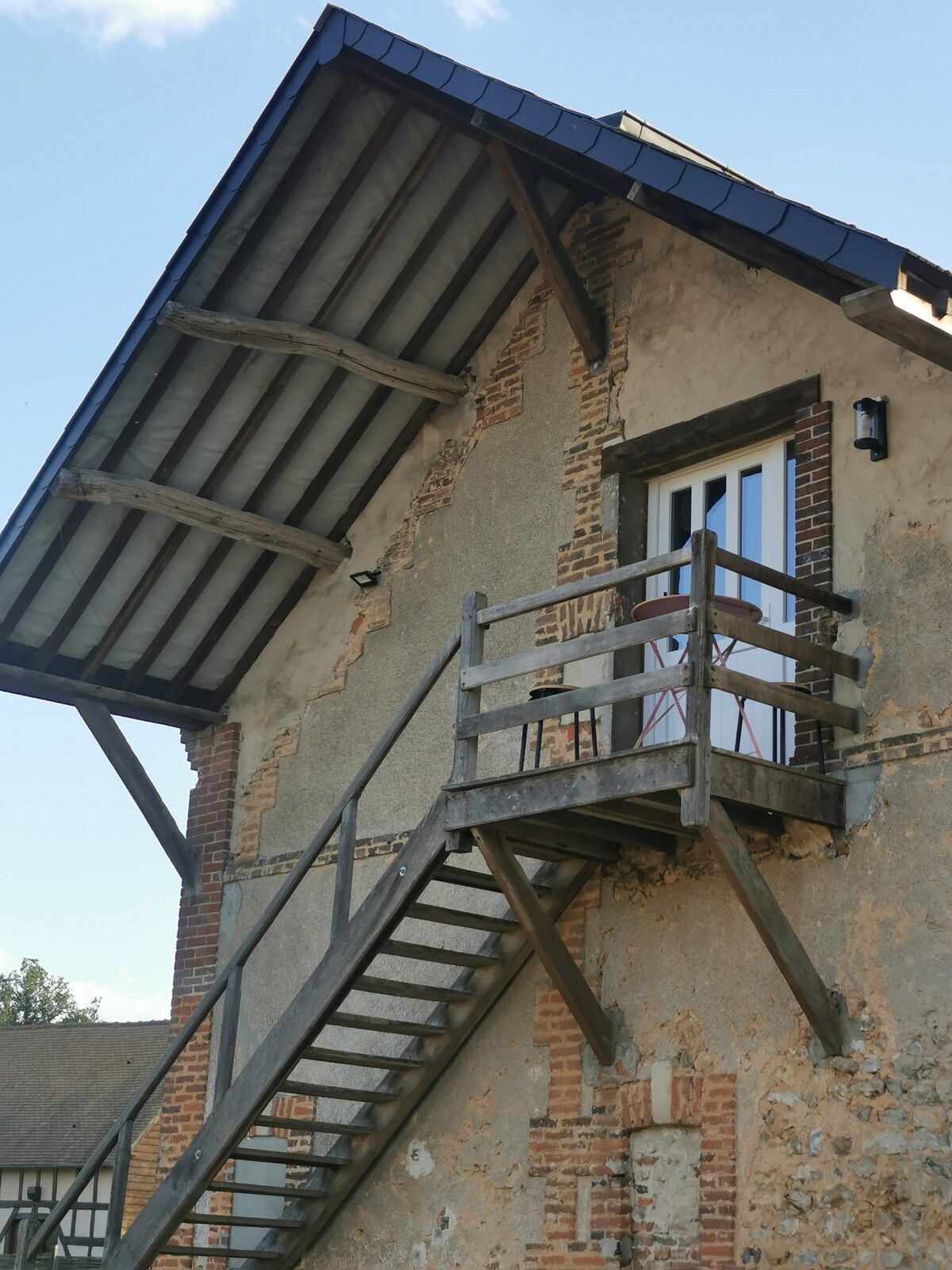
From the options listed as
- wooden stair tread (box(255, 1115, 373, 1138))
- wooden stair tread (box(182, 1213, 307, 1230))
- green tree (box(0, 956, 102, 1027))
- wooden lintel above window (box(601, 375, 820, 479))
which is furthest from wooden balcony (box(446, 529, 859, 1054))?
green tree (box(0, 956, 102, 1027))

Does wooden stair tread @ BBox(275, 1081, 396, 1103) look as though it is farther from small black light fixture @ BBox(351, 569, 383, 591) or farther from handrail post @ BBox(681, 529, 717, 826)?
small black light fixture @ BBox(351, 569, 383, 591)

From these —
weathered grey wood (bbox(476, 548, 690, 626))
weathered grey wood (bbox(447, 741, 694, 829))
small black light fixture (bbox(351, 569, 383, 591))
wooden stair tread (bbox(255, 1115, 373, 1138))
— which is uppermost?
small black light fixture (bbox(351, 569, 383, 591))

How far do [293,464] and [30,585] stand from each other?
1.94 metres

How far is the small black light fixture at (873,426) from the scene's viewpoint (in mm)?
7930

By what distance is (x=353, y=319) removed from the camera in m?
10.2

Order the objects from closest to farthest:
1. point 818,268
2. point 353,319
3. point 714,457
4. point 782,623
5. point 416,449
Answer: point 818,268 → point 782,623 → point 714,457 → point 353,319 → point 416,449

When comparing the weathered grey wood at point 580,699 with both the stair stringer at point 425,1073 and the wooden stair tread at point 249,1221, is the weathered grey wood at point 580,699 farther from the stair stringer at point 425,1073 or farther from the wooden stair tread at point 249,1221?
the wooden stair tread at point 249,1221

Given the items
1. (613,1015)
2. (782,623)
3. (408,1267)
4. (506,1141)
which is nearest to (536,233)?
(782,623)

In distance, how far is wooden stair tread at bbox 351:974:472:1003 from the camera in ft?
27.5

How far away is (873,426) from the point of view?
7938mm

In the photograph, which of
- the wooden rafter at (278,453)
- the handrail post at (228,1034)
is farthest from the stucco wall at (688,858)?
the handrail post at (228,1034)

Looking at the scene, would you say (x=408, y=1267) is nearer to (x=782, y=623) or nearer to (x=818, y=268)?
(x=782, y=623)

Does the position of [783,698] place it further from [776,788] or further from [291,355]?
[291,355]

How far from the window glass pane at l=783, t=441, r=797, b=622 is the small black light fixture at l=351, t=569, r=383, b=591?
3.34m
